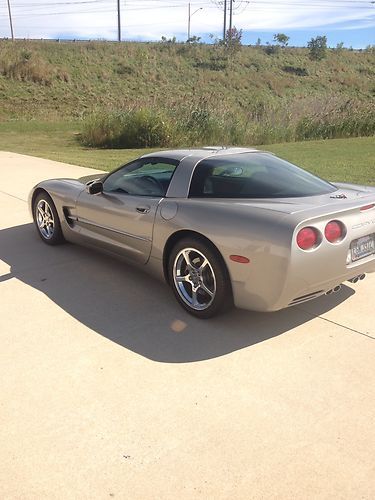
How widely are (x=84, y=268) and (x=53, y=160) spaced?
8735 millimetres

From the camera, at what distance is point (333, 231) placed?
339cm

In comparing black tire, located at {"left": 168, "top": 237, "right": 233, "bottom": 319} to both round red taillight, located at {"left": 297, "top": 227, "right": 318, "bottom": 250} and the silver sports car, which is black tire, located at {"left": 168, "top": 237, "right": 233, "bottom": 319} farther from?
round red taillight, located at {"left": 297, "top": 227, "right": 318, "bottom": 250}

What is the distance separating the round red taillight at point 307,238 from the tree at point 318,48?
73888 millimetres

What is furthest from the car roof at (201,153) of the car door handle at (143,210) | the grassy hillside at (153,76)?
the grassy hillside at (153,76)

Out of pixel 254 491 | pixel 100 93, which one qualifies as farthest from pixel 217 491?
pixel 100 93

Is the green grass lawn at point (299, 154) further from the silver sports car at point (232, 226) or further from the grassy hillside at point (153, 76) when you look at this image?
the grassy hillside at point (153, 76)

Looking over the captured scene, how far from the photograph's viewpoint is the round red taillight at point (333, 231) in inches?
132

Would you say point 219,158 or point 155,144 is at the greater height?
point 219,158

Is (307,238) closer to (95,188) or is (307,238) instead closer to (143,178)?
(143,178)

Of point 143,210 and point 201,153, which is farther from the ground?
point 201,153

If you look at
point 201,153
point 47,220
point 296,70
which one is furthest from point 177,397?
point 296,70

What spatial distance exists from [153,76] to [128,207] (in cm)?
4873

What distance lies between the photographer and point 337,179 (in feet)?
33.3

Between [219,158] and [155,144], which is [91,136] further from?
[219,158]
